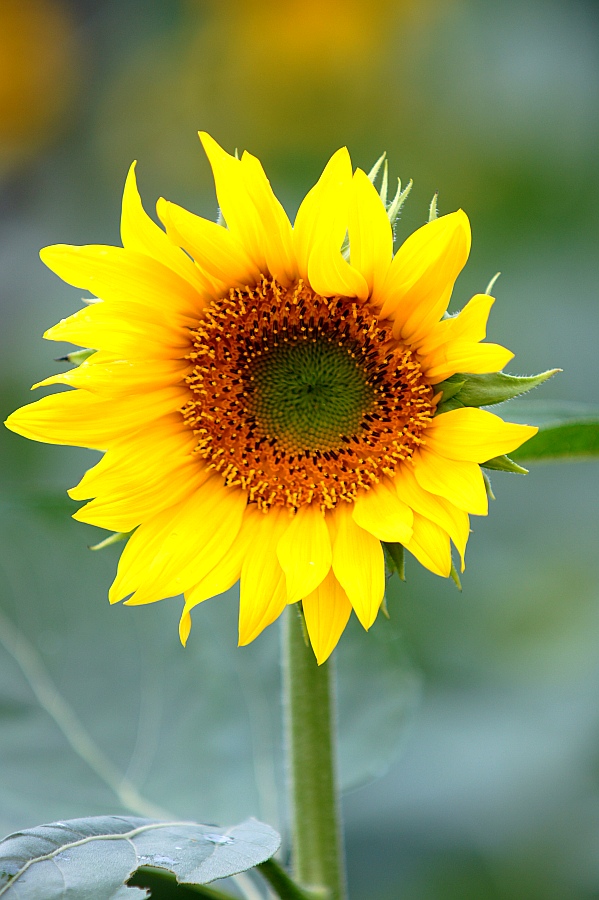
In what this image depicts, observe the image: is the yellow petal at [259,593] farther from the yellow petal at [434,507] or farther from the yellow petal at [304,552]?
the yellow petal at [434,507]

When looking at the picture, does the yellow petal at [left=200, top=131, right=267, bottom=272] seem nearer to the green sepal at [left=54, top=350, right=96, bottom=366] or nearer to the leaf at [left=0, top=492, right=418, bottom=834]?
the green sepal at [left=54, top=350, right=96, bottom=366]

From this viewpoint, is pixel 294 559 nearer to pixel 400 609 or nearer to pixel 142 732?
pixel 142 732

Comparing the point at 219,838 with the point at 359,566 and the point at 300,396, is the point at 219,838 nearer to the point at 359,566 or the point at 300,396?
the point at 359,566

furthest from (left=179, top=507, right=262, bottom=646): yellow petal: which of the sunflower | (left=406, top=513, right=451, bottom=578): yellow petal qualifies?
(left=406, top=513, right=451, bottom=578): yellow petal

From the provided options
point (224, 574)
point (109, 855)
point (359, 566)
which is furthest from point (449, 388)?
point (109, 855)

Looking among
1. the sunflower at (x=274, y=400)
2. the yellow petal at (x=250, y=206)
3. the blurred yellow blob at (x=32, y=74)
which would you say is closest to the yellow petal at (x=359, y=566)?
the sunflower at (x=274, y=400)

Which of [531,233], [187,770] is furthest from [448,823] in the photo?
[531,233]
